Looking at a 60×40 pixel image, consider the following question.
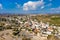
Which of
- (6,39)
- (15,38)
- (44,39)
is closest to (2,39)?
(6,39)

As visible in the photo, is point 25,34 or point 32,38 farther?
point 25,34

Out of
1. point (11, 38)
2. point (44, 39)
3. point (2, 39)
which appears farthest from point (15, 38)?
point (44, 39)

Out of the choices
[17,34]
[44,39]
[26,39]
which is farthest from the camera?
[17,34]

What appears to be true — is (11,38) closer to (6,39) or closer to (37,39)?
(6,39)

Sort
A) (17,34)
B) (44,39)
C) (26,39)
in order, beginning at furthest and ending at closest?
(17,34) < (44,39) < (26,39)

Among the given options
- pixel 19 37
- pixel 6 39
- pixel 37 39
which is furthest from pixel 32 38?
pixel 6 39

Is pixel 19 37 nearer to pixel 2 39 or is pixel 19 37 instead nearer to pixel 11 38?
pixel 11 38

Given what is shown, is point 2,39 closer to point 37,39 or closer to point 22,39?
point 22,39

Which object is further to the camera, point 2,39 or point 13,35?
point 13,35
